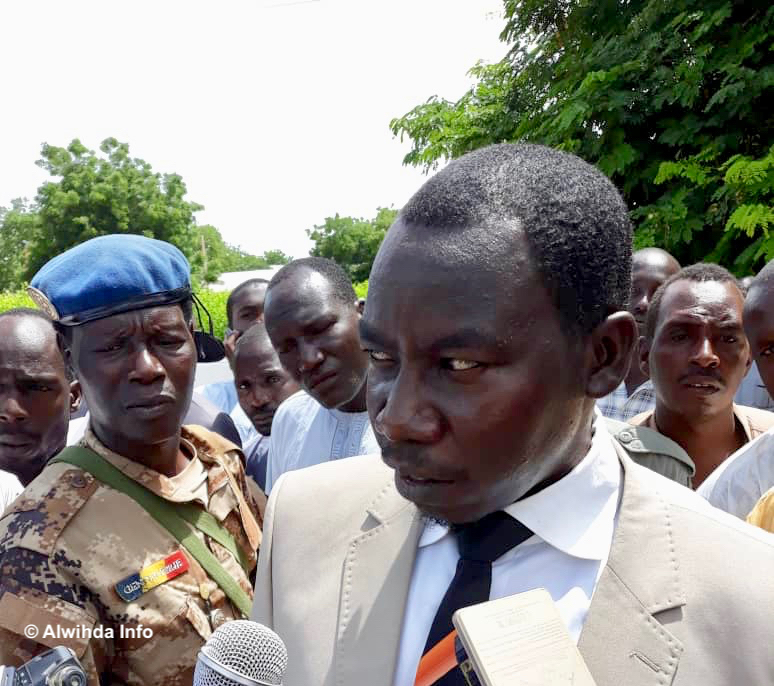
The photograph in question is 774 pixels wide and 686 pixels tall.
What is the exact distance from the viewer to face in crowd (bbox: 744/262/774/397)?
2844 mm

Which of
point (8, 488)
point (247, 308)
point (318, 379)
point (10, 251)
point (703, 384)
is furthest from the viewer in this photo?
point (10, 251)

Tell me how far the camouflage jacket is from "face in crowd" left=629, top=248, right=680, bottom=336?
317 centimetres

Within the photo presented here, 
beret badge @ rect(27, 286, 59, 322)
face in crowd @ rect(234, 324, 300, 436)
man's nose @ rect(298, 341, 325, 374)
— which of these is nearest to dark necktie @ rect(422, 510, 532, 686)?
beret badge @ rect(27, 286, 59, 322)

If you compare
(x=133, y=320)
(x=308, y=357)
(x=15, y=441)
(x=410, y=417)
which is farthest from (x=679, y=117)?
(x=410, y=417)

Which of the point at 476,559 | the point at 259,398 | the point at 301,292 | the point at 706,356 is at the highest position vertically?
the point at 476,559

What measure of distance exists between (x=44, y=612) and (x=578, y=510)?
1.29 meters

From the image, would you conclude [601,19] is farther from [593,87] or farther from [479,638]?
[479,638]

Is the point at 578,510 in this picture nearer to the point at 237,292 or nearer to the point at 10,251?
the point at 237,292

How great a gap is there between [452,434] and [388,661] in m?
0.45

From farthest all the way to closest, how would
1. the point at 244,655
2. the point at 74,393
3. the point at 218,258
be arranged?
the point at 218,258
the point at 74,393
the point at 244,655

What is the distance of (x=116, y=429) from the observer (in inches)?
92.9

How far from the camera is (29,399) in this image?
3477 millimetres

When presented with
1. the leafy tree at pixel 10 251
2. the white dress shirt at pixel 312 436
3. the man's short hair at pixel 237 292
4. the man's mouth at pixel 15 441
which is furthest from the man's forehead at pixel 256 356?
the leafy tree at pixel 10 251

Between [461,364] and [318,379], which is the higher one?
[461,364]
